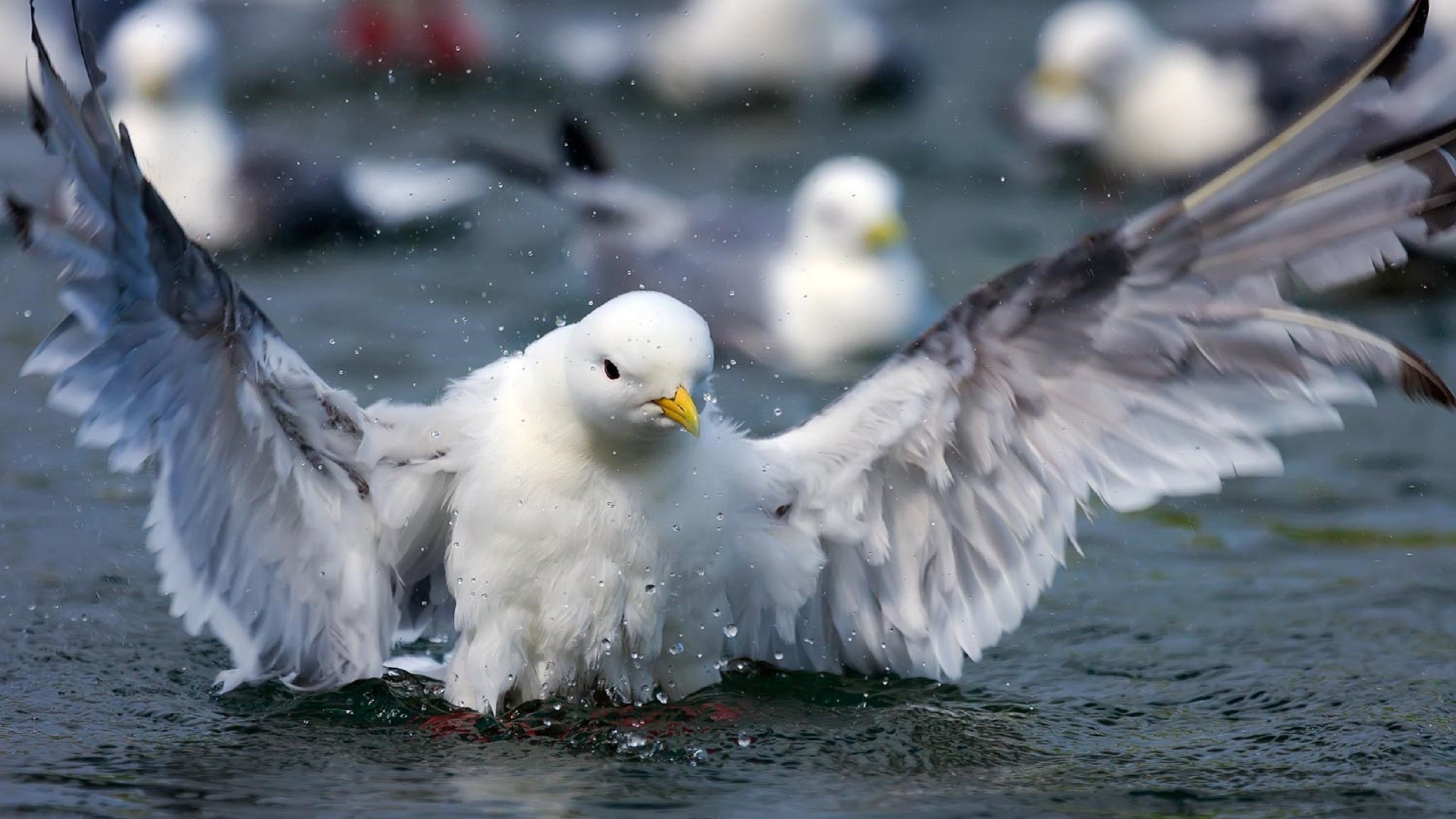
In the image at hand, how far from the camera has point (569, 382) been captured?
4.88 m

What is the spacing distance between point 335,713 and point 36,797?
0.88 meters

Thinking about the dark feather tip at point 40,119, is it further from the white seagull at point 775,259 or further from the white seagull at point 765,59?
the white seagull at point 765,59

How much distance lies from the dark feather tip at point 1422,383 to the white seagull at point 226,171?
6416mm

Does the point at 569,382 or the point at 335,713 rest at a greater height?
the point at 569,382

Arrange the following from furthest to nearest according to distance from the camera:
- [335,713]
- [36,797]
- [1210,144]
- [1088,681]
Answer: [1210,144] → [1088,681] → [335,713] → [36,797]

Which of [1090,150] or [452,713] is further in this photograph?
[1090,150]

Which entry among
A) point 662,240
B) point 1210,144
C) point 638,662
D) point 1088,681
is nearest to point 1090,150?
point 1210,144

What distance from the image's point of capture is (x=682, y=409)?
4.71 metres

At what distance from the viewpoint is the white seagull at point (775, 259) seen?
348 inches

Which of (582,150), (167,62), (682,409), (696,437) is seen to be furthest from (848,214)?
(682,409)

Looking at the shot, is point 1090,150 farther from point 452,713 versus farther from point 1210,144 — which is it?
point 452,713

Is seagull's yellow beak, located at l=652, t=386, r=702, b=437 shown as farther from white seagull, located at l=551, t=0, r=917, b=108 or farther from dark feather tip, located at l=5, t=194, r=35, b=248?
white seagull, located at l=551, t=0, r=917, b=108

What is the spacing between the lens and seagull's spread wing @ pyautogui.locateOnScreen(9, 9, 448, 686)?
4.76 meters

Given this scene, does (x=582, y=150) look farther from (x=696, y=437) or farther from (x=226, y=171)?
(x=696, y=437)
